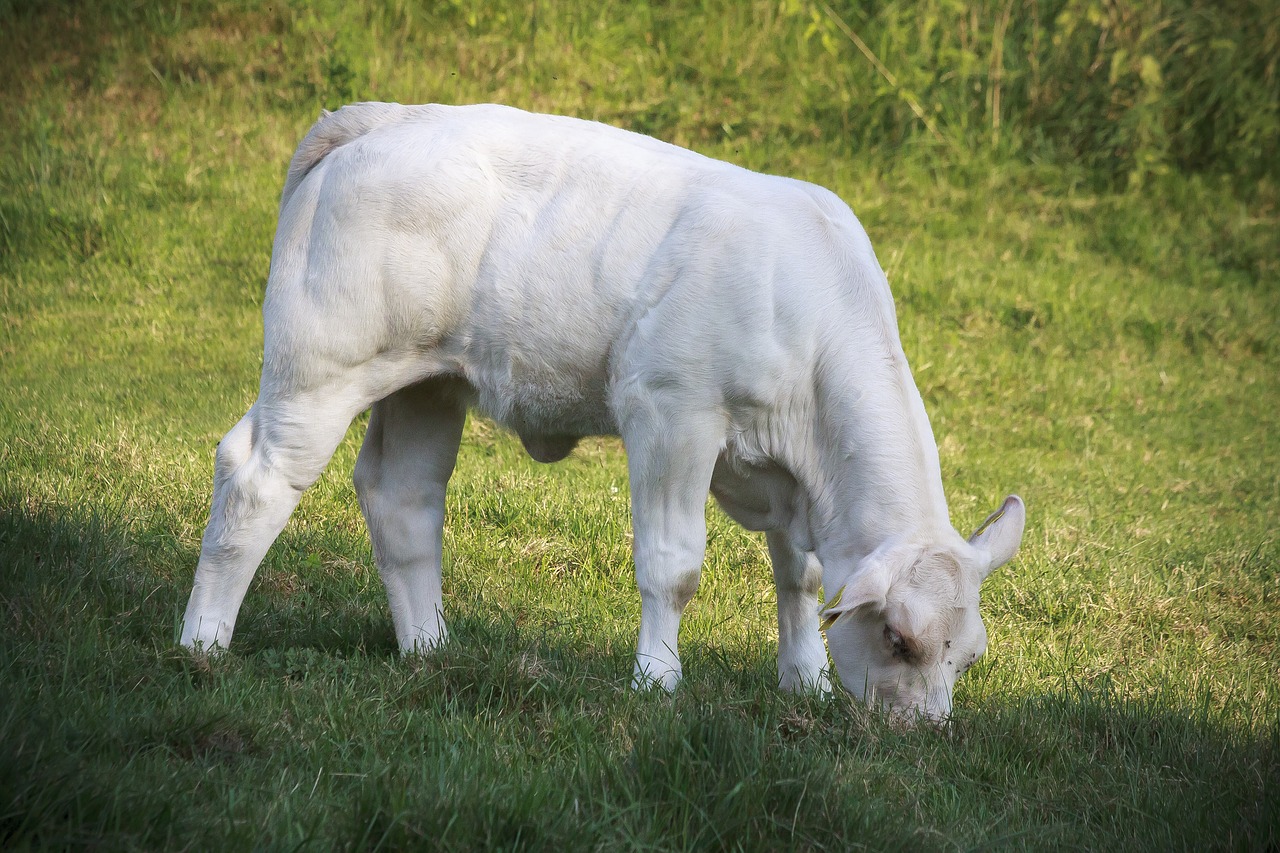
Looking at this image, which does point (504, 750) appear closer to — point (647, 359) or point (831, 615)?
point (831, 615)

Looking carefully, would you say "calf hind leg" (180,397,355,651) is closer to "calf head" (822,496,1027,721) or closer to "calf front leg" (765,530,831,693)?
"calf front leg" (765,530,831,693)

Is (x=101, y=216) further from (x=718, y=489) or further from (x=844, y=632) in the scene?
(x=844, y=632)

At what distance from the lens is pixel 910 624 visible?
12.8 ft

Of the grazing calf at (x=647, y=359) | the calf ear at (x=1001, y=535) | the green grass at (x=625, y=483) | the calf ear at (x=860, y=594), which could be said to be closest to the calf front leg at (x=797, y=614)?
the grazing calf at (x=647, y=359)

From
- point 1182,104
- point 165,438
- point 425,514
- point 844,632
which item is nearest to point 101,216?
point 165,438

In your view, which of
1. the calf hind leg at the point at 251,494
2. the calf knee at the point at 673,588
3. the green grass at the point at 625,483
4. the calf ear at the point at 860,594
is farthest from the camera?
the calf hind leg at the point at 251,494

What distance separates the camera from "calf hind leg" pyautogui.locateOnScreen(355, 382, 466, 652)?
491 cm

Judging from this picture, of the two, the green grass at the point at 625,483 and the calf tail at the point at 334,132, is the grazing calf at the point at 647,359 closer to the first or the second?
the calf tail at the point at 334,132

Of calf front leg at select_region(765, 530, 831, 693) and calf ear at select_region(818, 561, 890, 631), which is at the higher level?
calf ear at select_region(818, 561, 890, 631)

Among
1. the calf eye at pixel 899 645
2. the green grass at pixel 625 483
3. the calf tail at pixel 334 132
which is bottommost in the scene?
the green grass at pixel 625 483

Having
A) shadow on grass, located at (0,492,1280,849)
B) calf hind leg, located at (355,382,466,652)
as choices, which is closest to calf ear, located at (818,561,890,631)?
shadow on grass, located at (0,492,1280,849)

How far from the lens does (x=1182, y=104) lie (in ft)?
39.8

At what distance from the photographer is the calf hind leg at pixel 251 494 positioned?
4.43m

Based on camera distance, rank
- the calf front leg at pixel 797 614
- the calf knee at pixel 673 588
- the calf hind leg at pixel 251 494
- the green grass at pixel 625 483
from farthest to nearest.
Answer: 1. the calf front leg at pixel 797 614
2. the calf hind leg at pixel 251 494
3. the calf knee at pixel 673 588
4. the green grass at pixel 625 483
